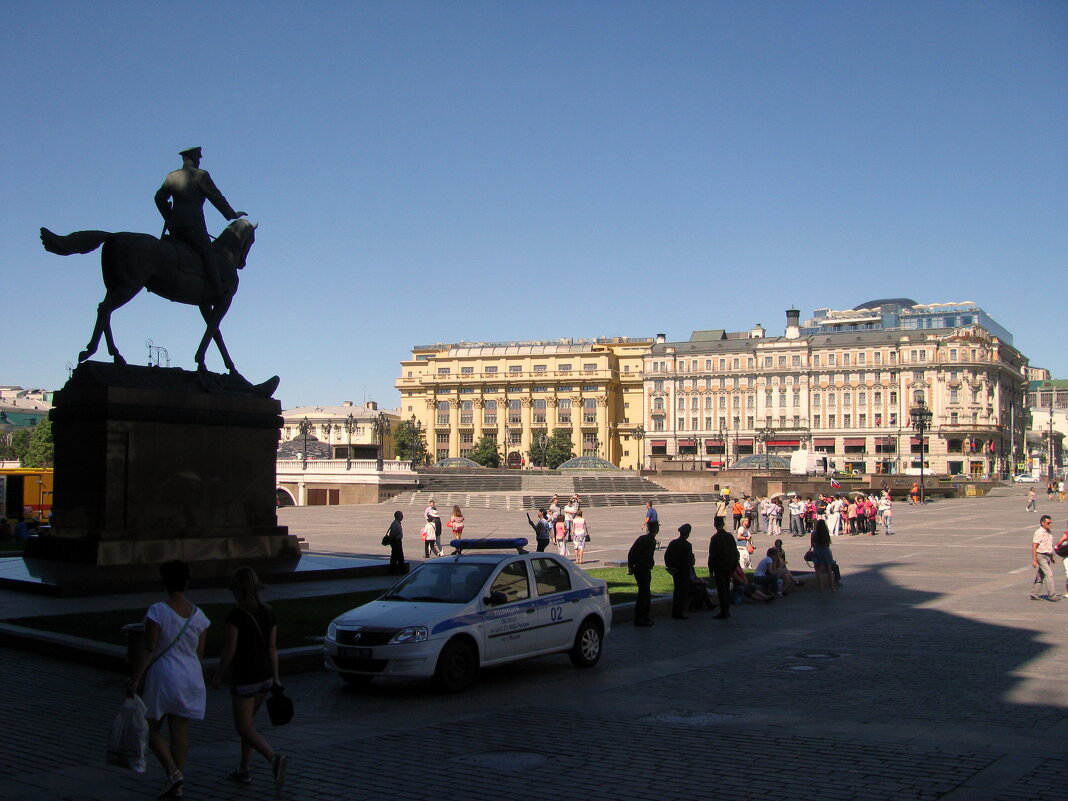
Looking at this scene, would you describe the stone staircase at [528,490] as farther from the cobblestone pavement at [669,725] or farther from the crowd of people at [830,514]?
the cobblestone pavement at [669,725]

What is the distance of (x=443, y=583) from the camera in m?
11.2

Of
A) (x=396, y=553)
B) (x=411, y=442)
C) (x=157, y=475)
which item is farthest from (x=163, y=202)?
(x=411, y=442)

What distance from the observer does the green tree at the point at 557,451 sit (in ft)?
415

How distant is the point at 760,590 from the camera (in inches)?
740

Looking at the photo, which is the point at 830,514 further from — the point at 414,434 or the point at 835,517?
the point at 414,434

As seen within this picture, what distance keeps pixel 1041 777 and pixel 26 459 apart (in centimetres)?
12717

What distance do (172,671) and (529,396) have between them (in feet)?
431

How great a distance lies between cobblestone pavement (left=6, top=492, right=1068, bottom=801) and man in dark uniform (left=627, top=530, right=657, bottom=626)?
1.12 ft

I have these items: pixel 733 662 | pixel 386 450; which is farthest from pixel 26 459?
pixel 733 662

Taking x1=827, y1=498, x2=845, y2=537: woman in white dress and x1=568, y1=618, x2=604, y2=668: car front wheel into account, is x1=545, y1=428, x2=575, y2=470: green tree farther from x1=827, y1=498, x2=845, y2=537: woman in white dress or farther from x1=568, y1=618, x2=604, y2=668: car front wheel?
x1=568, y1=618, x2=604, y2=668: car front wheel

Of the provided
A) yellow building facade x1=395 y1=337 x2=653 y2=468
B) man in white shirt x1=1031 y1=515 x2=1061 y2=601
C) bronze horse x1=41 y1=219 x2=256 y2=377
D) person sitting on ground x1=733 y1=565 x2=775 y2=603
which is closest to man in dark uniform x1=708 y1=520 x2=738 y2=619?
person sitting on ground x1=733 y1=565 x2=775 y2=603

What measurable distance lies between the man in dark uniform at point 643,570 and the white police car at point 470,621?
2.80 metres

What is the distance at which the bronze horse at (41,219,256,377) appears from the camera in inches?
658

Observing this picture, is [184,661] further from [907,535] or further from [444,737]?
[907,535]
